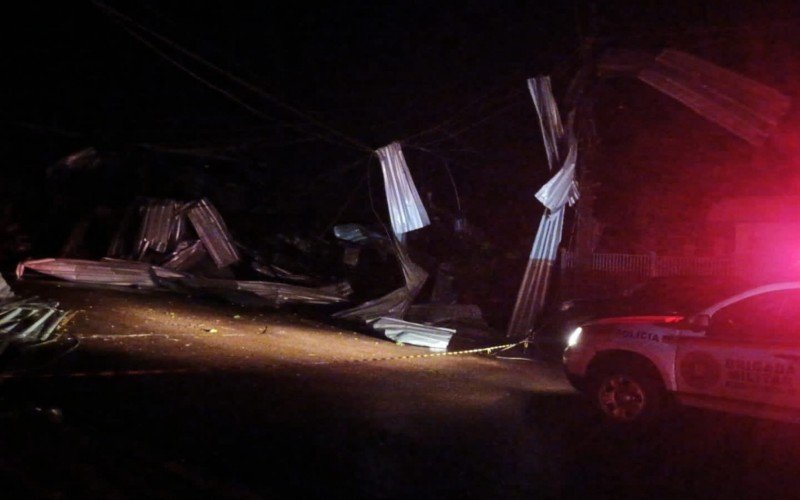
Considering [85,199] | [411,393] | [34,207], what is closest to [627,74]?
[411,393]

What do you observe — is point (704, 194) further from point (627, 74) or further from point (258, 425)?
point (258, 425)

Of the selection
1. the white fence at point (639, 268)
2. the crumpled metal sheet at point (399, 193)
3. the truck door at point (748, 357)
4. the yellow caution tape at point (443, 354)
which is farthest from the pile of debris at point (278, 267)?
the truck door at point (748, 357)

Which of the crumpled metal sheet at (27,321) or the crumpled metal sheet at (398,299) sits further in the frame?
the crumpled metal sheet at (398,299)

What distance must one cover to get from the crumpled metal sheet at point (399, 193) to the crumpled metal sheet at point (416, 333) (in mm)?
2110

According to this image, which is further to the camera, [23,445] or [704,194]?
[704,194]

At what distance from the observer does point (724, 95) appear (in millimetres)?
13688

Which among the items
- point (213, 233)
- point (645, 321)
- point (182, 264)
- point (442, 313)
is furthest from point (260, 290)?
point (645, 321)

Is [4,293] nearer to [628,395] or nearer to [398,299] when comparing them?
[398,299]

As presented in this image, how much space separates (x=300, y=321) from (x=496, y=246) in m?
7.75

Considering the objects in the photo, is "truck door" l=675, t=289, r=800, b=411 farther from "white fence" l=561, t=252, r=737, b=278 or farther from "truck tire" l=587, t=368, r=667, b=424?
"white fence" l=561, t=252, r=737, b=278

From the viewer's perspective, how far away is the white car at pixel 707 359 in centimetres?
734

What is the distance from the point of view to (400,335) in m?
14.9

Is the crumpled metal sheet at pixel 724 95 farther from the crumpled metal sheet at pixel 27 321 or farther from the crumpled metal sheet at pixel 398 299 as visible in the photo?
the crumpled metal sheet at pixel 27 321

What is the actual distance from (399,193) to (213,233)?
17.0ft
